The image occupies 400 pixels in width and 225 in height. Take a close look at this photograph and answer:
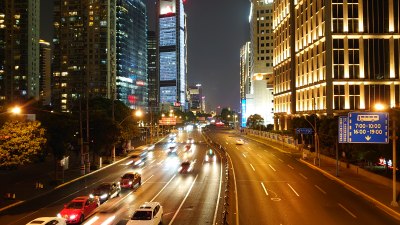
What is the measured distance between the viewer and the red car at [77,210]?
25.7 meters

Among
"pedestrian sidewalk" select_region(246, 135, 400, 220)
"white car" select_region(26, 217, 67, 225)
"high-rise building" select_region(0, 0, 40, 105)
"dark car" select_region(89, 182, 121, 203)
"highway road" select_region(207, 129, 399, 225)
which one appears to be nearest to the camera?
"white car" select_region(26, 217, 67, 225)

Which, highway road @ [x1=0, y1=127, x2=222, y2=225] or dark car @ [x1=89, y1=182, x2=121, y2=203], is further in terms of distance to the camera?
dark car @ [x1=89, y1=182, x2=121, y2=203]

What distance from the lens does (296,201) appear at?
3219 cm

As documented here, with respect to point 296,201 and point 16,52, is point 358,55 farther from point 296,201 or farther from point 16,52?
point 16,52

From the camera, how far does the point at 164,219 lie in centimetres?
2662

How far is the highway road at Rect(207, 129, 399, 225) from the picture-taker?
86.8 feet

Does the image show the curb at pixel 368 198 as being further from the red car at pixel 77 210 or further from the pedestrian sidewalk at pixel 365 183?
the red car at pixel 77 210

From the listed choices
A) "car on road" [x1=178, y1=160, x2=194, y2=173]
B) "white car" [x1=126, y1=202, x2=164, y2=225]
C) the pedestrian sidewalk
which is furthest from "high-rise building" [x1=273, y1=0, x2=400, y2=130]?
"white car" [x1=126, y1=202, x2=164, y2=225]

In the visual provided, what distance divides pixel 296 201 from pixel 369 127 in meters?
8.54

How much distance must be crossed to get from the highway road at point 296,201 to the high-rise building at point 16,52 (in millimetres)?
171065

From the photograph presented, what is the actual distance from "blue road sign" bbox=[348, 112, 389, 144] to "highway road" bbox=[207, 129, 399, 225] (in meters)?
5.10

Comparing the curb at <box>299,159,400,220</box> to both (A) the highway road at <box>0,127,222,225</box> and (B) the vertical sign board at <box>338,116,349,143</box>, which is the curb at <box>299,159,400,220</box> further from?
(A) the highway road at <box>0,127,222,225</box>

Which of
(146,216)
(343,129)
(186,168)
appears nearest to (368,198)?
(343,129)

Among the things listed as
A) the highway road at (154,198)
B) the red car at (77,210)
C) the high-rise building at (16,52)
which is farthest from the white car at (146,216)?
the high-rise building at (16,52)
